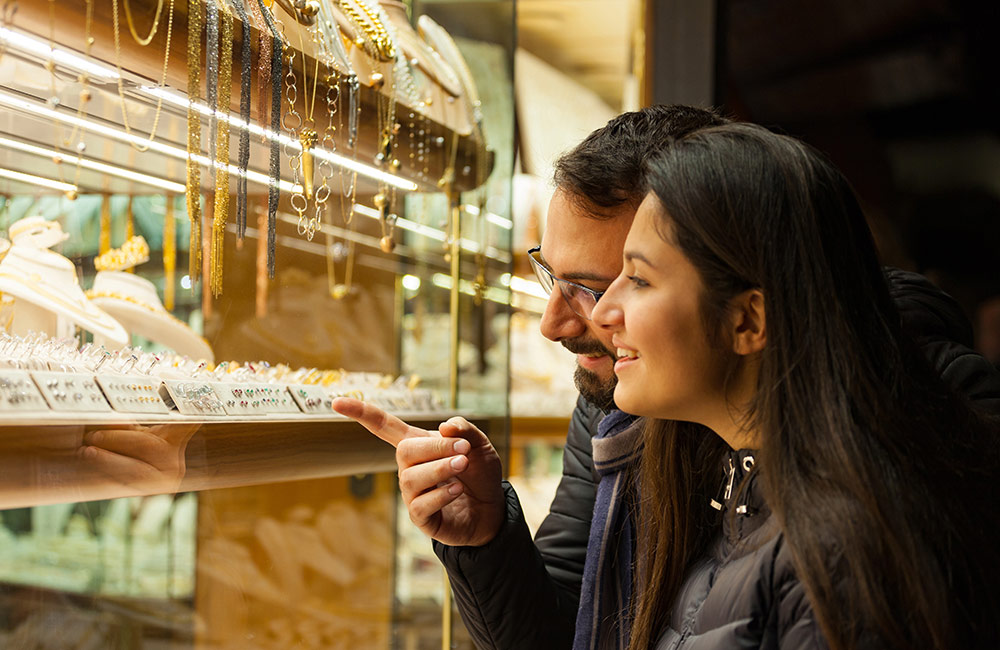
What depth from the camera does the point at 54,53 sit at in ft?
2.68

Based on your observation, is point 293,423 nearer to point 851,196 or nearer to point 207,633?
point 207,633

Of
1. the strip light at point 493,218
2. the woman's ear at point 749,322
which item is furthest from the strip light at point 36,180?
the strip light at point 493,218

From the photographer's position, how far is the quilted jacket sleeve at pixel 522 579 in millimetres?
1093

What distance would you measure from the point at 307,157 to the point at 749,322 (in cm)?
52

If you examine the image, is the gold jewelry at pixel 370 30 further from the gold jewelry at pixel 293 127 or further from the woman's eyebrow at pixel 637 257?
the woman's eyebrow at pixel 637 257

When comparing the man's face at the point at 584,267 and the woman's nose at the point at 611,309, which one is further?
the man's face at the point at 584,267

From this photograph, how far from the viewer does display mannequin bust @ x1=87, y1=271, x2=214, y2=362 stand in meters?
1.03

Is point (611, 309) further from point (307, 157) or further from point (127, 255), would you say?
point (127, 255)

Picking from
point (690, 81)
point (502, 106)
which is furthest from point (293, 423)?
point (690, 81)

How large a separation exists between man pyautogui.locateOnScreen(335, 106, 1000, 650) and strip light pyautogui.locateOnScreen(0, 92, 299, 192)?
0.89 ft

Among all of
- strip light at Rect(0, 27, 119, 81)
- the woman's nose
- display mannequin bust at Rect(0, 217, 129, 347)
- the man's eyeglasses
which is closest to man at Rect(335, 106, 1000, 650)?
the man's eyeglasses

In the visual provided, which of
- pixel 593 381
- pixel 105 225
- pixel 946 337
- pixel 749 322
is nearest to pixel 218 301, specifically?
pixel 105 225

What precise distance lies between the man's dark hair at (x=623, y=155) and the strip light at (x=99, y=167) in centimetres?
45

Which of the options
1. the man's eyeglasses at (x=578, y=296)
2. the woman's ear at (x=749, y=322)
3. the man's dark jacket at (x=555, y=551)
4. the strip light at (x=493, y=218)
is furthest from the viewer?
the strip light at (x=493, y=218)
